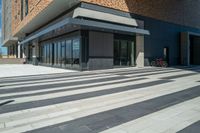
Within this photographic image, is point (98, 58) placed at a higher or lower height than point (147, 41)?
lower

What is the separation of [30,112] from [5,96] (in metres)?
2.84

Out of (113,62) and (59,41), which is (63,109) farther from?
(59,41)

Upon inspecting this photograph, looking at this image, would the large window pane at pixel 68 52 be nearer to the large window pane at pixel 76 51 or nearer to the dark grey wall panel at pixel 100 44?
the large window pane at pixel 76 51

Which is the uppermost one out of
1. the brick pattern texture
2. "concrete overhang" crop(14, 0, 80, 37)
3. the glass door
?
the brick pattern texture

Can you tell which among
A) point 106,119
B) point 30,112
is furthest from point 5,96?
point 106,119

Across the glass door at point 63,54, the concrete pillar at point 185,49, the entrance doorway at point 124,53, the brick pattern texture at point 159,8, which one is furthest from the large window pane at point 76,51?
the concrete pillar at point 185,49

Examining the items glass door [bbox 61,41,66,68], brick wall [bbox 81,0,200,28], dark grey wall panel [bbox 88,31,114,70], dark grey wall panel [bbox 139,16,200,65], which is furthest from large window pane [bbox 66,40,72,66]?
dark grey wall panel [bbox 139,16,200,65]

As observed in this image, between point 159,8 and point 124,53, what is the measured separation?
27.2 ft

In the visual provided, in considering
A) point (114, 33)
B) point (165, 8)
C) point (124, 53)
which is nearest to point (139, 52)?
point (124, 53)

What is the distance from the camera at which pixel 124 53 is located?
24.8 metres

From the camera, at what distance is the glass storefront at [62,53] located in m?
21.7

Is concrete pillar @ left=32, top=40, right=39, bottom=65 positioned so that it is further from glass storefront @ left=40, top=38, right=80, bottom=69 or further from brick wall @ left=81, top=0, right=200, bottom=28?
brick wall @ left=81, top=0, right=200, bottom=28

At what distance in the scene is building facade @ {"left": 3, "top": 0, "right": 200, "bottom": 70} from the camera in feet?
67.2

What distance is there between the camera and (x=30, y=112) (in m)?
6.11
